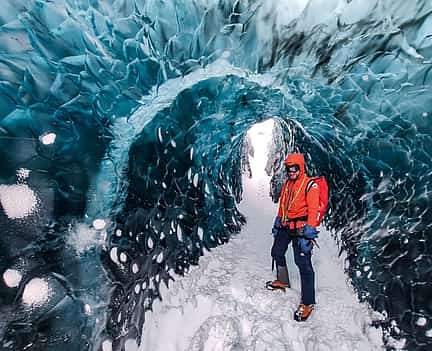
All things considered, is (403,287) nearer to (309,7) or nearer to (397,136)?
(397,136)

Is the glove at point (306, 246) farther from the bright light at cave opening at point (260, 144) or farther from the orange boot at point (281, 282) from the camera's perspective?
the bright light at cave opening at point (260, 144)

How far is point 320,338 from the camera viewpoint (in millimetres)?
2885

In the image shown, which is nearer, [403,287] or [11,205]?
[11,205]

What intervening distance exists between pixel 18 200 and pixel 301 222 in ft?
8.74

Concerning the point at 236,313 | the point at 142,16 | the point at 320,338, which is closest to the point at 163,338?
the point at 236,313

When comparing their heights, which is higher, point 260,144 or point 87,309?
point 260,144

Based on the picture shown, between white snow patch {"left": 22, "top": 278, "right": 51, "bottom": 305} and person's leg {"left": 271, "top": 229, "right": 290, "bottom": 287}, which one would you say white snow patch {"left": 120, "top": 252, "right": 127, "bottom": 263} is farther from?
person's leg {"left": 271, "top": 229, "right": 290, "bottom": 287}

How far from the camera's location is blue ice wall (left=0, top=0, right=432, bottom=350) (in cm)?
163

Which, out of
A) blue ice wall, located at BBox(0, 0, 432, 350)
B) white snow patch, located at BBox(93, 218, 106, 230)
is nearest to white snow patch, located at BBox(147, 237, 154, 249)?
blue ice wall, located at BBox(0, 0, 432, 350)

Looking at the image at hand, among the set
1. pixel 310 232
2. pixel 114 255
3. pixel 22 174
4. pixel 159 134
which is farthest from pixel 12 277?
pixel 310 232

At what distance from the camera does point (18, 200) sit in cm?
157

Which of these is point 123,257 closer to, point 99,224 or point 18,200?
point 99,224

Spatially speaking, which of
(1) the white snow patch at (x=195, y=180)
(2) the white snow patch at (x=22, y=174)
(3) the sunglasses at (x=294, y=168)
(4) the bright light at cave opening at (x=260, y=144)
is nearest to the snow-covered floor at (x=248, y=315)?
(1) the white snow patch at (x=195, y=180)

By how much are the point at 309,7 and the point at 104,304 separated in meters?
2.96
